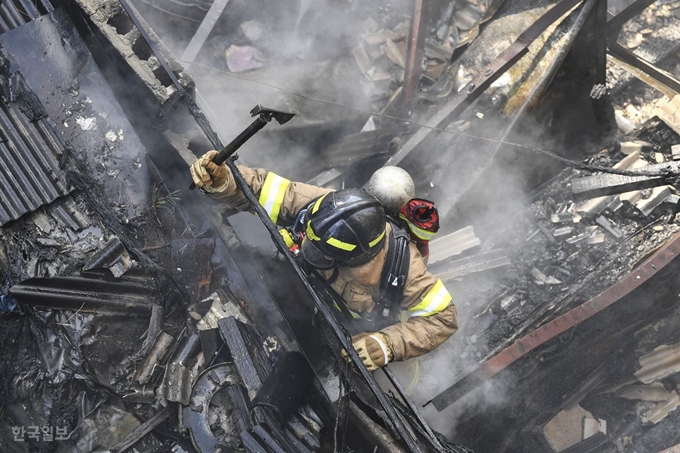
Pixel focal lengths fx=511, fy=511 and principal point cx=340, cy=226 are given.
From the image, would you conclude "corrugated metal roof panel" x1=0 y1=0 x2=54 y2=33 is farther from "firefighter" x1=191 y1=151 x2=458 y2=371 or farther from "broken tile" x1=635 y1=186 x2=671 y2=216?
"broken tile" x1=635 y1=186 x2=671 y2=216

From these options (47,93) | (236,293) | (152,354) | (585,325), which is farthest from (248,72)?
(585,325)

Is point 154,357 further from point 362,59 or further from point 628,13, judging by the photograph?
point 628,13

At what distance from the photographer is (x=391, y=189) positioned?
4.88 meters

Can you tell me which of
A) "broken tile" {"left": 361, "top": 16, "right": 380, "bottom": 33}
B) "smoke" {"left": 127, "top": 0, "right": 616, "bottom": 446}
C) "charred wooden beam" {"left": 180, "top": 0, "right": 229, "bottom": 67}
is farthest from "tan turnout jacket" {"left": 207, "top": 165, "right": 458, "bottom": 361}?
"broken tile" {"left": 361, "top": 16, "right": 380, "bottom": 33}

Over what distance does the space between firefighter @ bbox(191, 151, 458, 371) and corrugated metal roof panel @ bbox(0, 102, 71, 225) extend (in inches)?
78.6

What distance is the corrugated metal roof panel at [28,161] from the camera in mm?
5047

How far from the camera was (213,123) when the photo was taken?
19.6 feet

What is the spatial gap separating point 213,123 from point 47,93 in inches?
66.5

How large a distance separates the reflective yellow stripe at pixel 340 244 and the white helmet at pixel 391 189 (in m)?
1.12

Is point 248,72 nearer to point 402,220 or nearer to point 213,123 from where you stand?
point 213,123

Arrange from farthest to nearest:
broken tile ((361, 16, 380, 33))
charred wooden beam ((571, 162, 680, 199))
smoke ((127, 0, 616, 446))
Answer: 1. broken tile ((361, 16, 380, 33))
2. smoke ((127, 0, 616, 446))
3. charred wooden beam ((571, 162, 680, 199))

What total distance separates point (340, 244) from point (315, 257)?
32cm

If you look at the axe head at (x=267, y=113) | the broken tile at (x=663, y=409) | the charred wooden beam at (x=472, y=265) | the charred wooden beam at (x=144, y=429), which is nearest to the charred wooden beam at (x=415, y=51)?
the charred wooden beam at (x=472, y=265)

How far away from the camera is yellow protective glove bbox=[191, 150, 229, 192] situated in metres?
4.05
